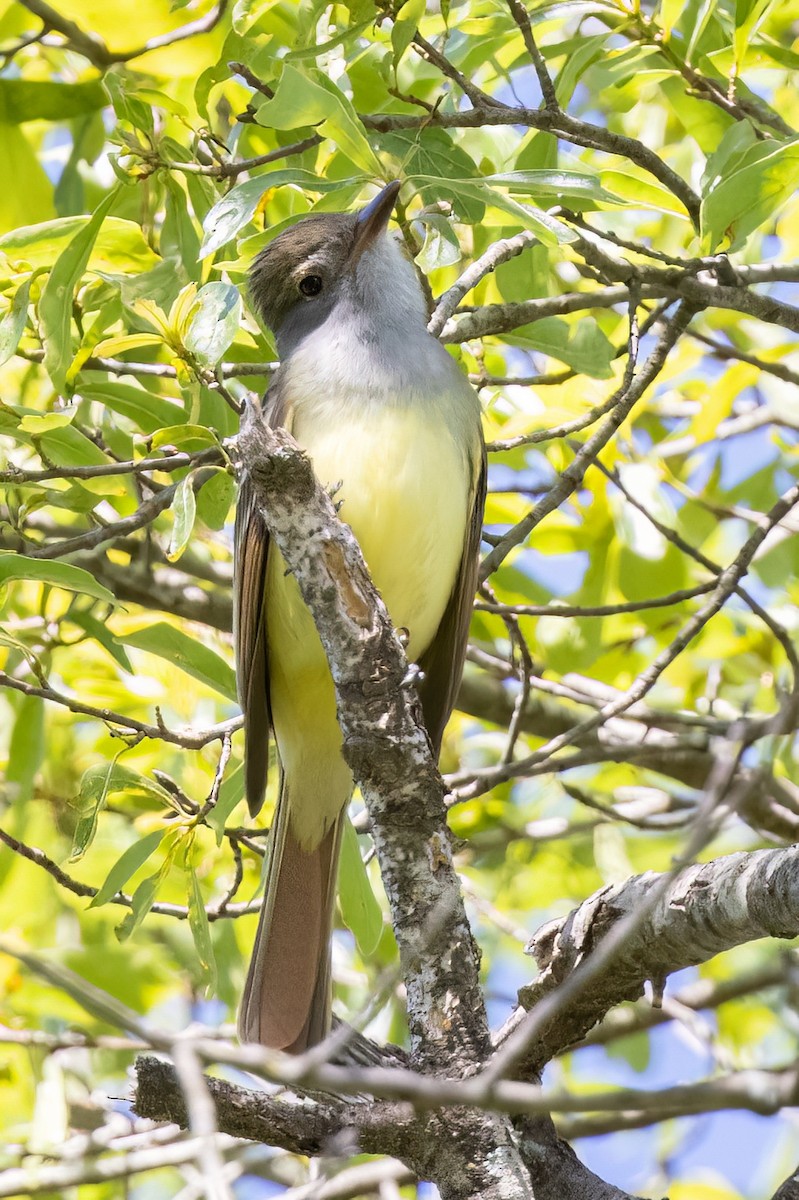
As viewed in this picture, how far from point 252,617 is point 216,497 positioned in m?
0.42

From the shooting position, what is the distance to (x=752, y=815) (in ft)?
18.4

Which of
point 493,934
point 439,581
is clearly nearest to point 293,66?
point 439,581

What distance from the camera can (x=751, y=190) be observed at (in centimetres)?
396

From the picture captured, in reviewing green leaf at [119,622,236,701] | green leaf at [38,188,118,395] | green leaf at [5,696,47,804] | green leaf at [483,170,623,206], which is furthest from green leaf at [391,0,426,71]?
green leaf at [5,696,47,804]

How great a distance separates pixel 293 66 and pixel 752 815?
11.0 ft

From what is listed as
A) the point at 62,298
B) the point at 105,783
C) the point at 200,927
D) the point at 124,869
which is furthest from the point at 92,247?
the point at 200,927

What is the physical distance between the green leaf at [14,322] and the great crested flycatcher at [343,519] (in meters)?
0.79

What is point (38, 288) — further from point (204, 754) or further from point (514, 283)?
point (204, 754)

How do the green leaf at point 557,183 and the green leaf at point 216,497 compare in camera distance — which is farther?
the green leaf at point 216,497

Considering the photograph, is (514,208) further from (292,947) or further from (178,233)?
(292,947)

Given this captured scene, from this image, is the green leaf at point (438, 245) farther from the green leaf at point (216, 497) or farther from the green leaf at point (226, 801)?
the green leaf at point (226, 801)

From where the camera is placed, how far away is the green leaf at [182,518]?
3.80 meters

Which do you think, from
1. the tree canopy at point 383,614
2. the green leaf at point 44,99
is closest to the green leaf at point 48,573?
the tree canopy at point 383,614

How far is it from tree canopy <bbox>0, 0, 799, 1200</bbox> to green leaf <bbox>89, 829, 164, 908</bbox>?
12 mm
